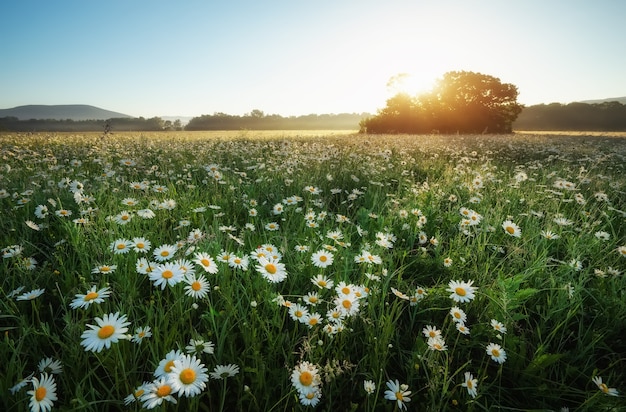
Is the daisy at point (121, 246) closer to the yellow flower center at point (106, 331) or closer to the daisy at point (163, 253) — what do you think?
the daisy at point (163, 253)

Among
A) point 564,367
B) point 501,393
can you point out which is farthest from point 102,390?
point 564,367

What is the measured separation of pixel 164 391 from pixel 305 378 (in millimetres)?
484

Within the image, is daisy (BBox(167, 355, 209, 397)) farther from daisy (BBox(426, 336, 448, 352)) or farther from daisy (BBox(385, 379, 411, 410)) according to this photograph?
daisy (BBox(426, 336, 448, 352))

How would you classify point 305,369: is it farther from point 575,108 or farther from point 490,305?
point 575,108

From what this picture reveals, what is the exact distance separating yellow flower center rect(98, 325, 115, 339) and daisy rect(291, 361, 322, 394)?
2.16 feet

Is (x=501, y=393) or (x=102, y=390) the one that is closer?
(x=102, y=390)

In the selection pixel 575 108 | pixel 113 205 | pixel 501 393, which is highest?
pixel 575 108

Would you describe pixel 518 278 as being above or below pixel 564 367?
above

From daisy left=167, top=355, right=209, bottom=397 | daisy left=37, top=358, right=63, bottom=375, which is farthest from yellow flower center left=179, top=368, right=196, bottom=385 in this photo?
daisy left=37, top=358, right=63, bottom=375

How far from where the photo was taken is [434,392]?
1233mm

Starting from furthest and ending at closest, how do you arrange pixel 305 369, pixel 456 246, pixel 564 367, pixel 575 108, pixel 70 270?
pixel 575 108
pixel 456 246
pixel 70 270
pixel 564 367
pixel 305 369

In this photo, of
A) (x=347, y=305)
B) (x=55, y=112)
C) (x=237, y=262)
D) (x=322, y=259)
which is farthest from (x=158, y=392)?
(x=55, y=112)

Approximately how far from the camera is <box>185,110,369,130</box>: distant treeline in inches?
2189

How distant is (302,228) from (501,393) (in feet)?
6.14
